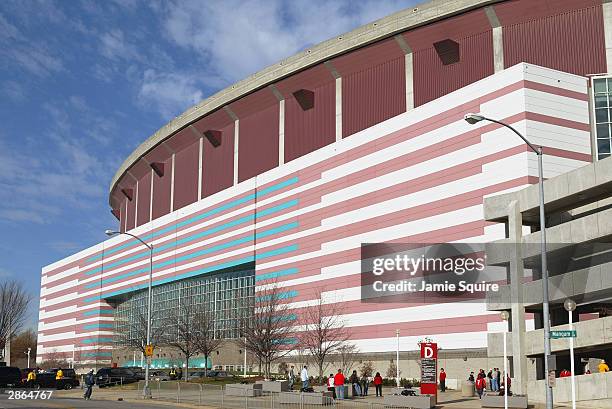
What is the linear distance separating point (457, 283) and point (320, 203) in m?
21.1

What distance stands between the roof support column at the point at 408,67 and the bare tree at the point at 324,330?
2066cm

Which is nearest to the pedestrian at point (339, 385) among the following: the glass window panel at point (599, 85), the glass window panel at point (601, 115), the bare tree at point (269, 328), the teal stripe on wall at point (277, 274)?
the bare tree at point (269, 328)

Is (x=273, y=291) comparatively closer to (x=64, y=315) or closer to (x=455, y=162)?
(x=455, y=162)

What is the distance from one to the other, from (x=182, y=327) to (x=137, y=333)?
24947 mm

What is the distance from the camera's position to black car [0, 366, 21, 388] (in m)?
57.5

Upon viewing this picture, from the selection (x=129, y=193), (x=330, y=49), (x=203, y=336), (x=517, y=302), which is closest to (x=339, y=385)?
(x=517, y=302)

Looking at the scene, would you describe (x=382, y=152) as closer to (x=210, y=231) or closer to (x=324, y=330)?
(x=324, y=330)

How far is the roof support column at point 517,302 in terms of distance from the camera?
122 feet

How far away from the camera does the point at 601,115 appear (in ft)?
192

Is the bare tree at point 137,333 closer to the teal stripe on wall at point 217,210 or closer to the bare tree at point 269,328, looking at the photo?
the teal stripe on wall at point 217,210

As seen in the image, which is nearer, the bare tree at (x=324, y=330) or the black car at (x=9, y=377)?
the black car at (x=9, y=377)

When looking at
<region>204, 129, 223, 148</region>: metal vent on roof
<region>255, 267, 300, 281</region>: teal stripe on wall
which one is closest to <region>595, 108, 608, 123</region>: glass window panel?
<region>255, 267, 300, 281</region>: teal stripe on wall

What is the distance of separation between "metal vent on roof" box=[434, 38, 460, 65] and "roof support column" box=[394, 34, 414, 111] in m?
3.24

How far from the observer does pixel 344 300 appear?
225 feet
